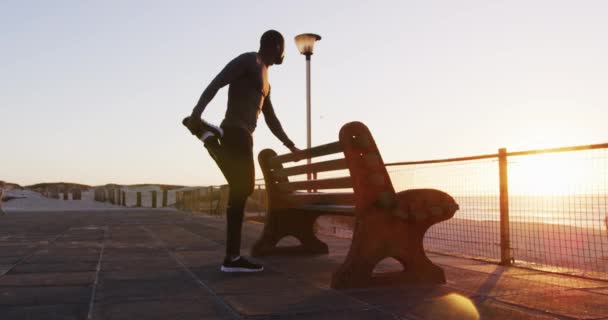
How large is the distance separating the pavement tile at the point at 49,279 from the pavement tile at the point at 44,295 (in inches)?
7.9

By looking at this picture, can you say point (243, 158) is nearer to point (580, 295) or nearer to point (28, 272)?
point (28, 272)

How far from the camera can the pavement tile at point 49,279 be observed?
4.25 meters

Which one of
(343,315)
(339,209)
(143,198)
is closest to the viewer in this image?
(343,315)

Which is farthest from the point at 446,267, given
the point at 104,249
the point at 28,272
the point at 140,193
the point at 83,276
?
the point at 140,193

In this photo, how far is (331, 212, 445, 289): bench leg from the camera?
13.2ft

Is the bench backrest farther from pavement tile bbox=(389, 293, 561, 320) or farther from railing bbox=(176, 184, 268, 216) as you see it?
railing bbox=(176, 184, 268, 216)

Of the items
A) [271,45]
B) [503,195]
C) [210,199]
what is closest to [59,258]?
[271,45]

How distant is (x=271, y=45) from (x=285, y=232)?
84.2 inches

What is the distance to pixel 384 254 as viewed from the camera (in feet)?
13.7

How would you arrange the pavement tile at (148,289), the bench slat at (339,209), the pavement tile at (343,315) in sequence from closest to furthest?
1. the pavement tile at (343,315)
2. the pavement tile at (148,289)
3. the bench slat at (339,209)

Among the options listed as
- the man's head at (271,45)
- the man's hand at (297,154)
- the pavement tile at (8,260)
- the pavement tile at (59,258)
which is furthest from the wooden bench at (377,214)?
the pavement tile at (8,260)

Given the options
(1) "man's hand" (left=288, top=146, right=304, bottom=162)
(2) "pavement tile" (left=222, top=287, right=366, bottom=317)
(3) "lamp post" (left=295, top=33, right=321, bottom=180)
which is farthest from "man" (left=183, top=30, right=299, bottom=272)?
(3) "lamp post" (left=295, top=33, right=321, bottom=180)

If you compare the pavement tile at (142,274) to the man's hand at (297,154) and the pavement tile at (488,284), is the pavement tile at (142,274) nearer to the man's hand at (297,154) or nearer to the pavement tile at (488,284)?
the man's hand at (297,154)

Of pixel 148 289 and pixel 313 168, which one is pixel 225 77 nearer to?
pixel 313 168
